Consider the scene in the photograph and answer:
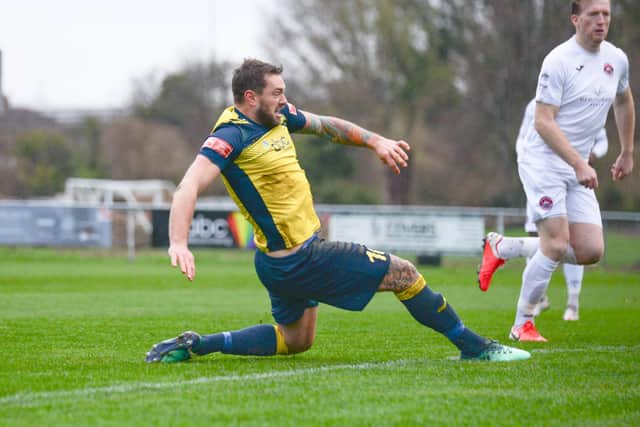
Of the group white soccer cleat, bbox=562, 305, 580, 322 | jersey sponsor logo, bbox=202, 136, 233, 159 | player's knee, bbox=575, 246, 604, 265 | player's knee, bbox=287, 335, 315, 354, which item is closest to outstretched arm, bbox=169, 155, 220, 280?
jersey sponsor logo, bbox=202, 136, 233, 159

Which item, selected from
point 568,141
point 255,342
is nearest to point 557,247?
point 568,141

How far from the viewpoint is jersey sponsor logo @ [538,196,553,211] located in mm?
7138

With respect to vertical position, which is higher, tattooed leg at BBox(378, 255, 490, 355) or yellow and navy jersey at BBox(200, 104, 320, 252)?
yellow and navy jersey at BBox(200, 104, 320, 252)

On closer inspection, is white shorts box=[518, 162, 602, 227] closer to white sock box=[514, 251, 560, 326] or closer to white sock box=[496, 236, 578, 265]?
white sock box=[514, 251, 560, 326]

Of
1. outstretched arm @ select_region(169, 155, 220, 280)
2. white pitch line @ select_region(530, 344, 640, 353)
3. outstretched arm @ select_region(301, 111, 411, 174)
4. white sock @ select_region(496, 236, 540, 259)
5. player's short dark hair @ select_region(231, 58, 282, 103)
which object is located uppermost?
player's short dark hair @ select_region(231, 58, 282, 103)

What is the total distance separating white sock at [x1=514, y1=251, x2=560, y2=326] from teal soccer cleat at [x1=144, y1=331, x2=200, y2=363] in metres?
2.71

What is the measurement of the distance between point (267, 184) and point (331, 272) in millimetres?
635

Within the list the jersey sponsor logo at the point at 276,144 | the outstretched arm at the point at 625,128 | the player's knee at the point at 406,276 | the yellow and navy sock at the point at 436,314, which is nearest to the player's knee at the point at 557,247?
the outstretched arm at the point at 625,128

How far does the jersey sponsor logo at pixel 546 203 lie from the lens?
7.14 m

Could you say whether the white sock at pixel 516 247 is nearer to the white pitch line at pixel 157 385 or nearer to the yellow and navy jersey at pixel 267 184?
the white pitch line at pixel 157 385

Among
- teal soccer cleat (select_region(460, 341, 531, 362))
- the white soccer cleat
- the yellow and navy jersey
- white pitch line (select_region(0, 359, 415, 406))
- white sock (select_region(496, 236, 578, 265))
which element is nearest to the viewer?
white pitch line (select_region(0, 359, 415, 406))

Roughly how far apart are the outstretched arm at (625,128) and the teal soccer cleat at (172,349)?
12.1 feet

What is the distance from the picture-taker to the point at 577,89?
7.20 m

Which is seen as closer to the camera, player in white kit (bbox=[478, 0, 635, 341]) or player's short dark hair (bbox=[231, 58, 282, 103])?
player's short dark hair (bbox=[231, 58, 282, 103])
